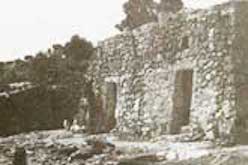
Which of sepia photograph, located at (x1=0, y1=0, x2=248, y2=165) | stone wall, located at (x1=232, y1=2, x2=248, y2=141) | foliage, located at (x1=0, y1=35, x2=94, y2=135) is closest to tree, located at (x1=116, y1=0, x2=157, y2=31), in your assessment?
foliage, located at (x1=0, y1=35, x2=94, y2=135)

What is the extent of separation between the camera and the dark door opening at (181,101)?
1906cm

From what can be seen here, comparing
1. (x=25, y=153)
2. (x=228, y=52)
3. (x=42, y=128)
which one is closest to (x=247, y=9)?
(x=228, y=52)

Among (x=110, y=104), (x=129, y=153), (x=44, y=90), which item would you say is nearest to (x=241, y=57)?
(x=129, y=153)

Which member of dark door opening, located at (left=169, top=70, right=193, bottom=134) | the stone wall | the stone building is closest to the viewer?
the stone wall

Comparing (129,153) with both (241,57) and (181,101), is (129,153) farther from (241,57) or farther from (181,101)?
(241,57)

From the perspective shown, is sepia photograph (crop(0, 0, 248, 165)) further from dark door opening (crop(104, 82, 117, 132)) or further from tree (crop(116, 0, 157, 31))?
tree (crop(116, 0, 157, 31))

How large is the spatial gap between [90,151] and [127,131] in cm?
396

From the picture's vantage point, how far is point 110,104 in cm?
2356

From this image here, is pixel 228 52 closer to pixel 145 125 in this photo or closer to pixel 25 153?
pixel 145 125

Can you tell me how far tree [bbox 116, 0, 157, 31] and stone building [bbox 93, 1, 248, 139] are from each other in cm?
1836

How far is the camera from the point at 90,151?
17.5 m

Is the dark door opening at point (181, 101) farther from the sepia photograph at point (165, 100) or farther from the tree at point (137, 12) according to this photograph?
the tree at point (137, 12)

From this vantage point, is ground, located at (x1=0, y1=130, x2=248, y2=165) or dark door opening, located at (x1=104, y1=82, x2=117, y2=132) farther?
dark door opening, located at (x1=104, y1=82, x2=117, y2=132)

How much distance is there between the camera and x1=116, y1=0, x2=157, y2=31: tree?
42.1 m
